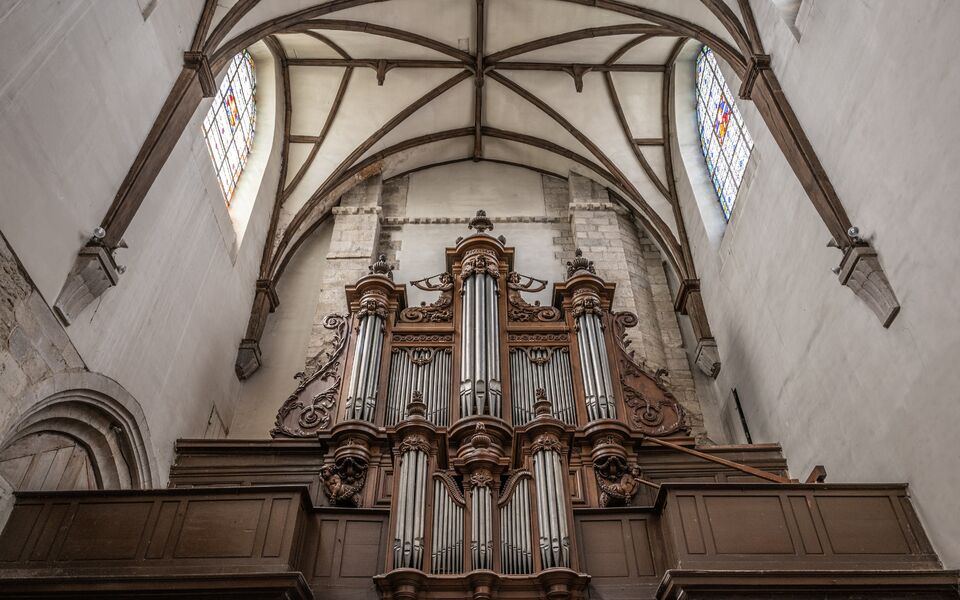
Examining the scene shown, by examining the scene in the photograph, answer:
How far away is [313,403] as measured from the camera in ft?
34.4

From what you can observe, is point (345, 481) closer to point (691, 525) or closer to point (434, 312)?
point (434, 312)

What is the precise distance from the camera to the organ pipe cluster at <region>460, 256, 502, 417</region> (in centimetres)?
1018

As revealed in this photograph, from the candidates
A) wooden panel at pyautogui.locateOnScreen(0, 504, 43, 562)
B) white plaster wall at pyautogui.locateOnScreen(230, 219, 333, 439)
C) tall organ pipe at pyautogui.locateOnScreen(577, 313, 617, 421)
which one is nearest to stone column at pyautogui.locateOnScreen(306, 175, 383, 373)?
white plaster wall at pyautogui.locateOnScreen(230, 219, 333, 439)

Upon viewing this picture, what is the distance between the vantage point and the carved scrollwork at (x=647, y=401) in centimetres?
1016

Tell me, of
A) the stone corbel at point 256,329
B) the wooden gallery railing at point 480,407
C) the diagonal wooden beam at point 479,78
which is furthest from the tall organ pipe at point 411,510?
the diagonal wooden beam at point 479,78

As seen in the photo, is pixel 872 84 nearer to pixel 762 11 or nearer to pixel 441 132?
pixel 762 11

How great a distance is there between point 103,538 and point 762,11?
9876 mm

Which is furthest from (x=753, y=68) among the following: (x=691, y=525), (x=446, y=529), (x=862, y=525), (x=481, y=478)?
(x=446, y=529)

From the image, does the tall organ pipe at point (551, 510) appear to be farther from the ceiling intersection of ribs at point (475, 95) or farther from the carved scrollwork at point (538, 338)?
the ceiling intersection of ribs at point (475, 95)

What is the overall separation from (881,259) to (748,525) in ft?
9.91

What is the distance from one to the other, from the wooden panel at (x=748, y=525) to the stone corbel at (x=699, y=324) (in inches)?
211

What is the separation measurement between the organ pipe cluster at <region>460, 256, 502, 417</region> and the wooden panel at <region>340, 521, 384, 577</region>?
2618mm

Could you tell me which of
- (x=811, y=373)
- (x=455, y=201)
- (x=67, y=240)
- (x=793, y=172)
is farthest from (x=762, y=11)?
(x=67, y=240)

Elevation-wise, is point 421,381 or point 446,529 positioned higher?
point 421,381
